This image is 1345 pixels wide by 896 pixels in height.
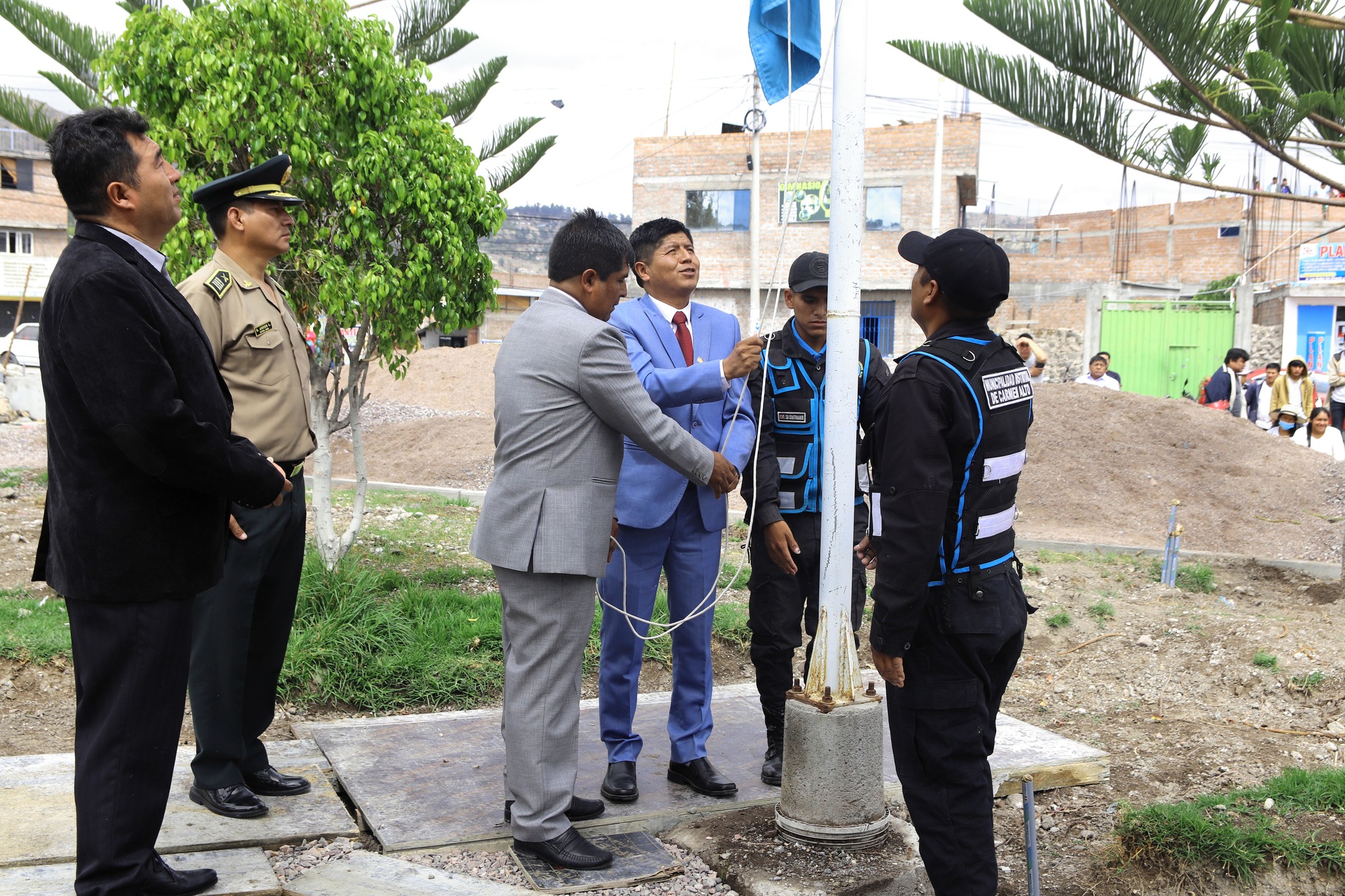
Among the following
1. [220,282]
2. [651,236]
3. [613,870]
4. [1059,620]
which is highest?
[651,236]

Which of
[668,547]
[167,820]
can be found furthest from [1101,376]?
[167,820]

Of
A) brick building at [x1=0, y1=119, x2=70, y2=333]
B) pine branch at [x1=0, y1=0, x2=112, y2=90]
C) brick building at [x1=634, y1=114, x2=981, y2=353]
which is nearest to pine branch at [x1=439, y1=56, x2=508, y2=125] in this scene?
pine branch at [x1=0, y1=0, x2=112, y2=90]

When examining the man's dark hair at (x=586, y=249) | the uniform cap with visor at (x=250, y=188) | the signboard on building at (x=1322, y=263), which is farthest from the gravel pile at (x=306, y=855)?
the signboard on building at (x=1322, y=263)

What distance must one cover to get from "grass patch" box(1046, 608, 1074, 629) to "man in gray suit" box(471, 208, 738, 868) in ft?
14.6

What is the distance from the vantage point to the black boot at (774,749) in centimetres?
378

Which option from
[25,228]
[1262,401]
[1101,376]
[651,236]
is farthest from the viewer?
[25,228]

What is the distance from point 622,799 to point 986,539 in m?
1.58

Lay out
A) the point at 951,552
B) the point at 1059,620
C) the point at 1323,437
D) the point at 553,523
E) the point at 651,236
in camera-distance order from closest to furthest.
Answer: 1. the point at 951,552
2. the point at 553,523
3. the point at 651,236
4. the point at 1059,620
5. the point at 1323,437

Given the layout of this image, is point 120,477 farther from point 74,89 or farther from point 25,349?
point 25,349

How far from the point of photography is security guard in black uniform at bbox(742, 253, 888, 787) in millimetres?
3826

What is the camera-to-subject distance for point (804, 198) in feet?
93.6

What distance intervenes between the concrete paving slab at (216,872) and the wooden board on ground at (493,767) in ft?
1.22

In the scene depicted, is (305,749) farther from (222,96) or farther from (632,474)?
(222,96)

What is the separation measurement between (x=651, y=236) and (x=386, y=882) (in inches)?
Answer: 89.7
